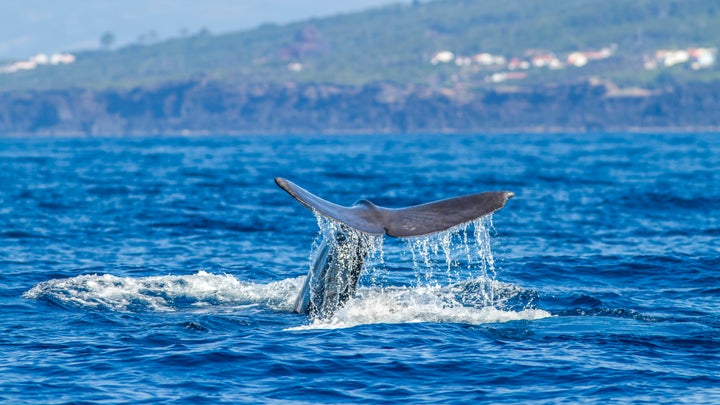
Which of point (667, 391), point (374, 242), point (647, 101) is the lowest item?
point (667, 391)

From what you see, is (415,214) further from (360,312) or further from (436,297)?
(436,297)

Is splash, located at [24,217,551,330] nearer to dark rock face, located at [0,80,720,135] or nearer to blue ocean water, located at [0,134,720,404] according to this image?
blue ocean water, located at [0,134,720,404]

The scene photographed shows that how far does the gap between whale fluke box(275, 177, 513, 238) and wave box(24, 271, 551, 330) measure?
1645 mm

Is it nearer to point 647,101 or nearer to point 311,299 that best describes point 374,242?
point 311,299

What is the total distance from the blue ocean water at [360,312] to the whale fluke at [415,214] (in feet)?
0.87

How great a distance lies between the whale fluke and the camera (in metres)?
10.2

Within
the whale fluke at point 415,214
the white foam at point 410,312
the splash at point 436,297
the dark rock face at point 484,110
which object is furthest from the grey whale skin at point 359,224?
the dark rock face at point 484,110

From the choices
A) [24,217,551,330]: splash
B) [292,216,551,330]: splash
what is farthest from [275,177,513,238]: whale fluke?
[24,217,551,330]: splash

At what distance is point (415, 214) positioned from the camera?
10602 millimetres

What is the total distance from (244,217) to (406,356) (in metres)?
14.9

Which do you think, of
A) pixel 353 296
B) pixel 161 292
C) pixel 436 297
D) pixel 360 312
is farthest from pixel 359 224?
pixel 161 292

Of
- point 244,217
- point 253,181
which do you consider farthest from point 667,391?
point 253,181

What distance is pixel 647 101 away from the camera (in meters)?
178

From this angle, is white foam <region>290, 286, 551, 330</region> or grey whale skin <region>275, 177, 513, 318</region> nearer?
grey whale skin <region>275, 177, 513, 318</region>
